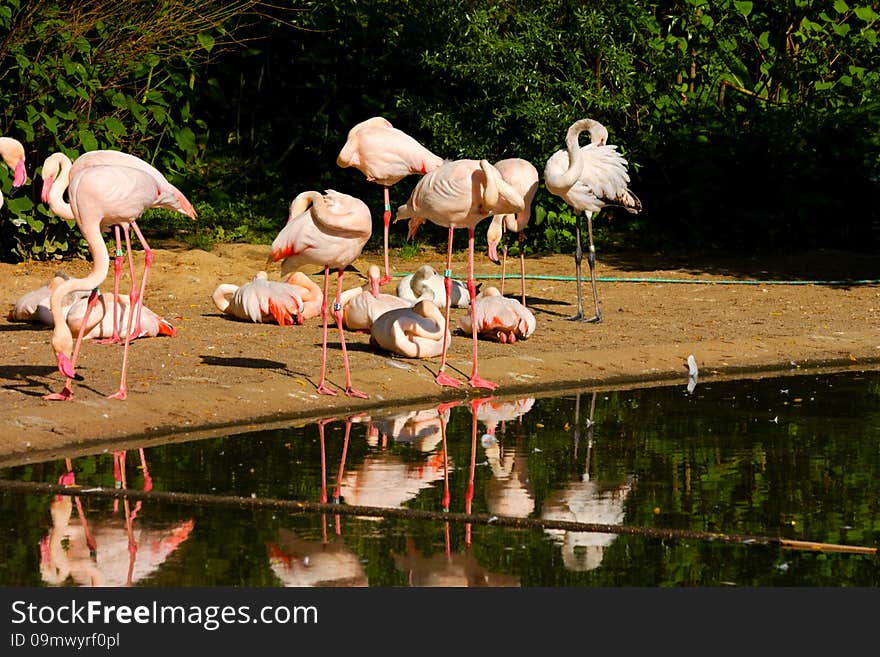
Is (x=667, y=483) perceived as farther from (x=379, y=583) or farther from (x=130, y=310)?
(x=130, y=310)

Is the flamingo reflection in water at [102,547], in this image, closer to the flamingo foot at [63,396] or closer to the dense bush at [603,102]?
the flamingo foot at [63,396]

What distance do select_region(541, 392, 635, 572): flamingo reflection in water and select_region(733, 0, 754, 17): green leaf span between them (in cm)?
1004

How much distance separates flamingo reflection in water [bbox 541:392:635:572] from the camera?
16.1 ft

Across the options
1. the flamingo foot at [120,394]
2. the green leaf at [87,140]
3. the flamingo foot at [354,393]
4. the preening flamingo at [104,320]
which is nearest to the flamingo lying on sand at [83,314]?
the preening flamingo at [104,320]

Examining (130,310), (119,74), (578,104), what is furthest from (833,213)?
(130,310)

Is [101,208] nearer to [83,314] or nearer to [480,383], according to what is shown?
[83,314]

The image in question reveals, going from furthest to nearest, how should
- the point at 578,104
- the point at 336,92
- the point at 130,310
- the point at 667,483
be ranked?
1. the point at 336,92
2. the point at 578,104
3. the point at 130,310
4. the point at 667,483

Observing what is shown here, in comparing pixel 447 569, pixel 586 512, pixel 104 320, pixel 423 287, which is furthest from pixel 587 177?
pixel 447 569

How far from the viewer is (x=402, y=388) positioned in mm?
8281

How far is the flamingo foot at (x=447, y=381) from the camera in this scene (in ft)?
27.5

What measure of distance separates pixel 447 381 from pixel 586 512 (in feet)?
9.58

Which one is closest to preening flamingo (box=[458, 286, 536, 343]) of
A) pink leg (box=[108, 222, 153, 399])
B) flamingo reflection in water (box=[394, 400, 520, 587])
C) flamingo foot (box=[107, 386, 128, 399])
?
pink leg (box=[108, 222, 153, 399])

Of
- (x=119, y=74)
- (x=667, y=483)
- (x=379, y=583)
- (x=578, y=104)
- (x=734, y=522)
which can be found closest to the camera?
(x=379, y=583)

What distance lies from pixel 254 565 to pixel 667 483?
1936mm
